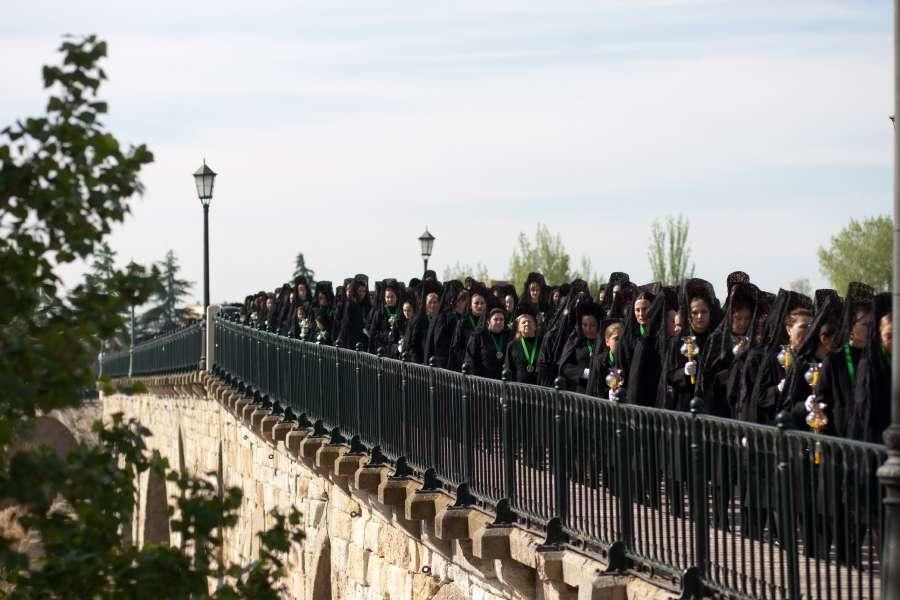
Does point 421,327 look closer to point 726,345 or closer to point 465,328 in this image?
point 465,328

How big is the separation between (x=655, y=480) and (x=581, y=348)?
15.2ft

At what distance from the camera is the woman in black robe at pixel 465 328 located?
51.7ft

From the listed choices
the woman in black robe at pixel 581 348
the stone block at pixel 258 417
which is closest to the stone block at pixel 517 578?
the woman in black robe at pixel 581 348

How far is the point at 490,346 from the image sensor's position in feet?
48.4

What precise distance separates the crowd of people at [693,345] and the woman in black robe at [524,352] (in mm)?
11

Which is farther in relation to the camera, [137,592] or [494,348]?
[494,348]

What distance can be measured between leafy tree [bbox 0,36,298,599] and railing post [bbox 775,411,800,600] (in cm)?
225

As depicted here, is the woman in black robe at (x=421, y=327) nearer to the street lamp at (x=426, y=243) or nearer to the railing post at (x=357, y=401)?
the railing post at (x=357, y=401)

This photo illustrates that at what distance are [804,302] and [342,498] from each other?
6388mm

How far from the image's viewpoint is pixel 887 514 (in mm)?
5844

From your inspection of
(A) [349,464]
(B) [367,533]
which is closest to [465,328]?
(A) [349,464]

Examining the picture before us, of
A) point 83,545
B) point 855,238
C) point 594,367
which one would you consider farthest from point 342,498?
point 855,238

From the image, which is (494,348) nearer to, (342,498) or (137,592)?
(342,498)

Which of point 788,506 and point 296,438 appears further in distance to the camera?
point 296,438
